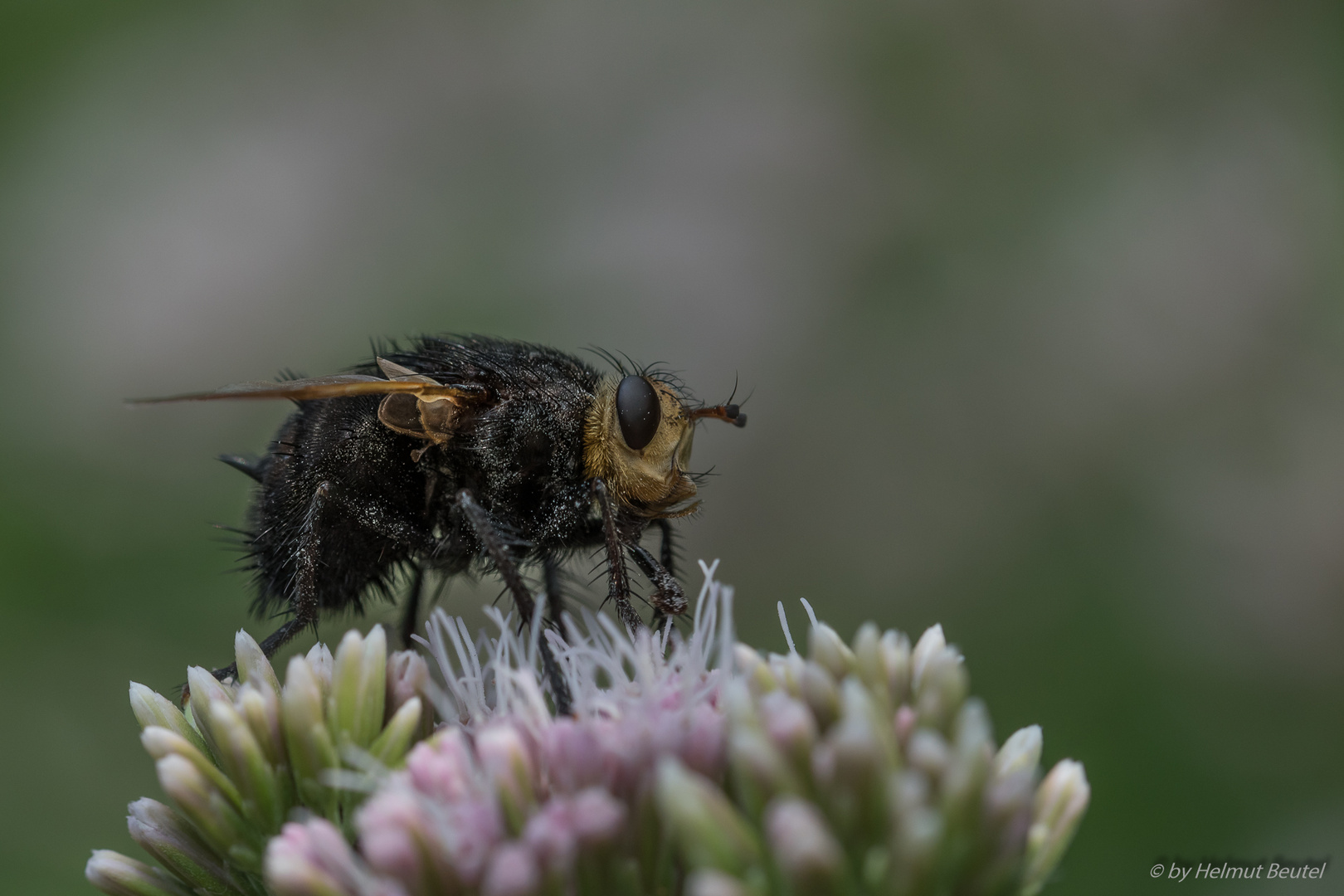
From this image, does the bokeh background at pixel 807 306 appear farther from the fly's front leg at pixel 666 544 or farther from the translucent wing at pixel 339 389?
the translucent wing at pixel 339 389

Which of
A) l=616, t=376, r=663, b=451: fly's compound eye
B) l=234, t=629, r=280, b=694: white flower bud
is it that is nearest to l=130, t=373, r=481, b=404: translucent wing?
l=616, t=376, r=663, b=451: fly's compound eye

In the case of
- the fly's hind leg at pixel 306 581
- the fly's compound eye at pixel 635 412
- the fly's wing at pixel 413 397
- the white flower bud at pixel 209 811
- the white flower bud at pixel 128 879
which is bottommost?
the white flower bud at pixel 128 879

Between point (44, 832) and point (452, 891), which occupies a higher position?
point (452, 891)

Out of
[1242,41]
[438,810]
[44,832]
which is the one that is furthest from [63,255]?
[1242,41]

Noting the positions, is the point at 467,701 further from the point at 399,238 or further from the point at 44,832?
the point at 399,238

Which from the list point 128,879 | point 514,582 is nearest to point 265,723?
point 128,879

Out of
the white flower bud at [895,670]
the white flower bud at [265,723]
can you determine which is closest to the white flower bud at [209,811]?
the white flower bud at [265,723]
